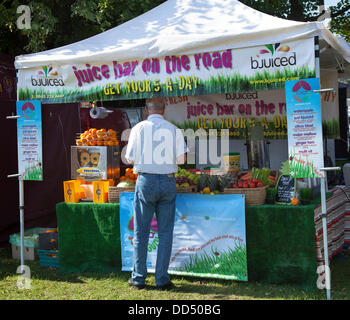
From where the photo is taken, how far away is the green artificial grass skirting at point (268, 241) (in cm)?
421

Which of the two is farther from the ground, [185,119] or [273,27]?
[273,27]

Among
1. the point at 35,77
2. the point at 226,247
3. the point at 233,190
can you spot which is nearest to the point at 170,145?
the point at 233,190

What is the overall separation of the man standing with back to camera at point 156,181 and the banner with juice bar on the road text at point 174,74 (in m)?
0.29

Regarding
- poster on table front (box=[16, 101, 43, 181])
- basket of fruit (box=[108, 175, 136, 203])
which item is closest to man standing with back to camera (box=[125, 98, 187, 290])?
basket of fruit (box=[108, 175, 136, 203])

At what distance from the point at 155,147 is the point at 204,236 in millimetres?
1083

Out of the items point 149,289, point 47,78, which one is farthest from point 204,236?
point 47,78

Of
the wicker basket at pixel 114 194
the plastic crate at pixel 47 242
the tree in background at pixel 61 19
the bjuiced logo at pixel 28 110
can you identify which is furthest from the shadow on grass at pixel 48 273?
the tree in background at pixel 61 19

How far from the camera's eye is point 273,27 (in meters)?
3.93

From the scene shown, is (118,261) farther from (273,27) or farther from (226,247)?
(273,27)

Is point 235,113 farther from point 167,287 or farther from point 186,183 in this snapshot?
point 167,287

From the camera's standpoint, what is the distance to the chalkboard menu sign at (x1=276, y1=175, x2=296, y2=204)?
4406 mm

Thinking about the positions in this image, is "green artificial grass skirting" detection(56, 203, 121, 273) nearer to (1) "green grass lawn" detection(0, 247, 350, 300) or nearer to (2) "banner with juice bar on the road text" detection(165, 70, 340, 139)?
(1) "green grass lawn" detection(0, 247, 350, 300)

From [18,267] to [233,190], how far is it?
9.10ft

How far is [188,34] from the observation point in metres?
4.47
